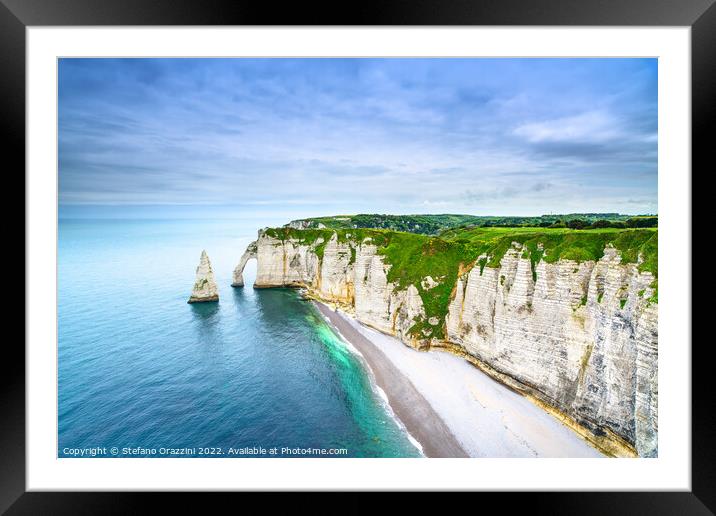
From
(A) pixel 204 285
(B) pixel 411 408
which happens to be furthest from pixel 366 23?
(A) pixel 204 285

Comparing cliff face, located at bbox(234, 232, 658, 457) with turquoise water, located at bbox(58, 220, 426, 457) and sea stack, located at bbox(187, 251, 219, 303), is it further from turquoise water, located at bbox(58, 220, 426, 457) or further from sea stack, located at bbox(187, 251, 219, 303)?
sea stack, located at bbox(187, 251, 219, 303)

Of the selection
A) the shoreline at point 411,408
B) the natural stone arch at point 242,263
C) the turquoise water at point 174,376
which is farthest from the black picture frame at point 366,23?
the natural stone arch at point 242,263

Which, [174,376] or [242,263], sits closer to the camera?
[174,376]

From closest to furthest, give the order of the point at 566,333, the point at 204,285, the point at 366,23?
the point at 366,23 → the point at 566,333 → the point at 204,285

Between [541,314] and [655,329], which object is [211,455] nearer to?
[655,329]

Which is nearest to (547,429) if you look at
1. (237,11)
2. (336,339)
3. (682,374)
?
(682,374)

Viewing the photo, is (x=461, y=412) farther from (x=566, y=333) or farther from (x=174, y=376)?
(x=174, y=376)
